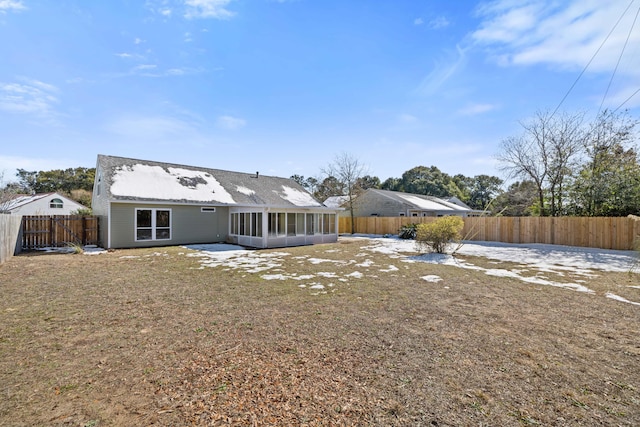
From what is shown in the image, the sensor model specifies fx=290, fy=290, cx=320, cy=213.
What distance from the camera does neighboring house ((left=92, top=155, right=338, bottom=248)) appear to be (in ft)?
43.4

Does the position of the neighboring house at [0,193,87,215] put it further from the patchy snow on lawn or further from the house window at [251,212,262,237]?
the patchy snow on lawn

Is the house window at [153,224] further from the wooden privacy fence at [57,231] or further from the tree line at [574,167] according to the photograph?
the tree line at [574,167]

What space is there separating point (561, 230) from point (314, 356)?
672 inches

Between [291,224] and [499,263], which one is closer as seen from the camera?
[499,263]

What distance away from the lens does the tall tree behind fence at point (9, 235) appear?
28.3 ft

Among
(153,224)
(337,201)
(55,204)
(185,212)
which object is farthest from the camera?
(337,201)

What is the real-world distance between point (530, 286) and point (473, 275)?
1.39m

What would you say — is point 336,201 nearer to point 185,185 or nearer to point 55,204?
point 185,185

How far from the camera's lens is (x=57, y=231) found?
1284cm

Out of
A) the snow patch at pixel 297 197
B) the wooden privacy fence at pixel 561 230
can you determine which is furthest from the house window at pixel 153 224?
the wooden privacy fence at pixel 561 230

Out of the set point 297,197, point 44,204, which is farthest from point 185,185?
point 44,204

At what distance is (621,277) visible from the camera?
7879 millimetres

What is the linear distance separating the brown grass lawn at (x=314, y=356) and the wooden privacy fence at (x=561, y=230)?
9534 mm

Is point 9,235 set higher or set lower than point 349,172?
lower
